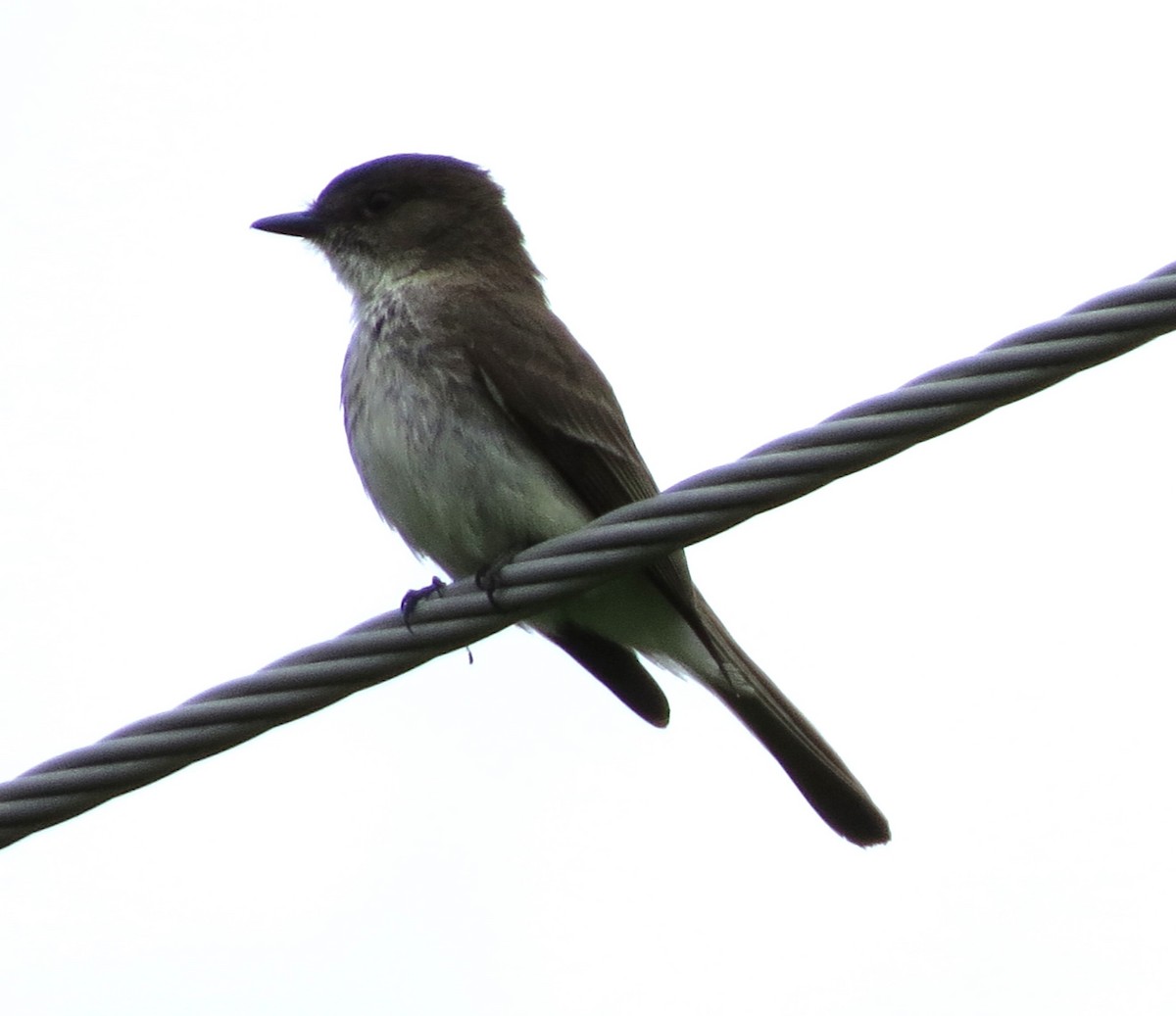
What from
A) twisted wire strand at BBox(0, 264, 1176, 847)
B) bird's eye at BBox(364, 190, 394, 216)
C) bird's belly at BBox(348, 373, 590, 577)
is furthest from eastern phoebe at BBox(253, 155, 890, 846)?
twisted wire strand at BBox(0, 264, 1176, 847)

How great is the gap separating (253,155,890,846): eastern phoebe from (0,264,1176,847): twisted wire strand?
1.23 meters

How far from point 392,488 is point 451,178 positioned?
1985mm

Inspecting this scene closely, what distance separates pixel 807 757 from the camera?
6.06m

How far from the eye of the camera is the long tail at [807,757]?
19.7 feet

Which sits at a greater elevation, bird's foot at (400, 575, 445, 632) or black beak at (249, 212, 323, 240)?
black beak at (249, 212, 323, 240)

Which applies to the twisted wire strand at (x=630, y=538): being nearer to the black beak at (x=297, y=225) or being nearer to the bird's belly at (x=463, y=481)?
the bird's belly at (x=463, y=481)

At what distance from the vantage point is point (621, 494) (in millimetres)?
5727

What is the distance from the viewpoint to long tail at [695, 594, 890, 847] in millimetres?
6000

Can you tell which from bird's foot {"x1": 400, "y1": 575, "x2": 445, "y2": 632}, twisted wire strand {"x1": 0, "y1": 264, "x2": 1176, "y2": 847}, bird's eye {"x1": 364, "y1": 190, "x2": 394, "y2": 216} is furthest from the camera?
bird's eye {"x1": 364, "y1": 190, "x2": 394, "y2": 216}

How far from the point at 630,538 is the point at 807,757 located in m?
2.25

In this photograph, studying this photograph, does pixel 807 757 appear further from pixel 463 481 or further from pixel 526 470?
pixel 463 481

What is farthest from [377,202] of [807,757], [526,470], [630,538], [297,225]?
[630,538]

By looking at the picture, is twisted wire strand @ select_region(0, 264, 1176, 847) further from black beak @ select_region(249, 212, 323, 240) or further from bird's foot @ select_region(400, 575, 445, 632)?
black beak @ select_region(249, 212, 323, 240)

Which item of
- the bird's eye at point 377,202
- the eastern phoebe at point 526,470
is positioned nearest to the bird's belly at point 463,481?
the eastern phoebe at point 526,470
